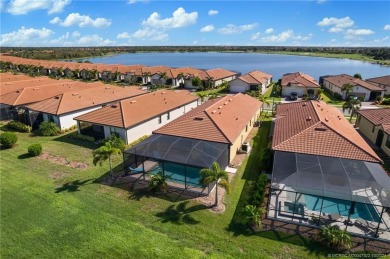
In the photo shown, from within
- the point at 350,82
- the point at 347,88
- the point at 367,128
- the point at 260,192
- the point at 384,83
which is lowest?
the point at 260,192

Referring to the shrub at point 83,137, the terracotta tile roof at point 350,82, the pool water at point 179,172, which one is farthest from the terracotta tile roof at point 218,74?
the pool water at point 179,172

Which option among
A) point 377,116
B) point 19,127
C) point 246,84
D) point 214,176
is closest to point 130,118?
point 214,176

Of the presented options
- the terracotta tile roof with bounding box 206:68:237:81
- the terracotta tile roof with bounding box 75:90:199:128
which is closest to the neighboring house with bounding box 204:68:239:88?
the terracotta tile roof with bounding box 206:68:237:81

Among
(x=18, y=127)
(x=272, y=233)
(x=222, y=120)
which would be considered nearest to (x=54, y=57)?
(x=18, y=127)

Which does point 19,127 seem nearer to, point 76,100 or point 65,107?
point 65,107

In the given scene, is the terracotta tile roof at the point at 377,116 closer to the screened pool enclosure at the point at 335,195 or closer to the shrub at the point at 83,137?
the screened pool enclosure at the point at 335,195

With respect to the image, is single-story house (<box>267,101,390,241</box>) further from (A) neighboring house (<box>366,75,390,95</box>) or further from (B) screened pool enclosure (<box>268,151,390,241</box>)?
(A) neighboring house (<box>366,75,390,95</box>)
